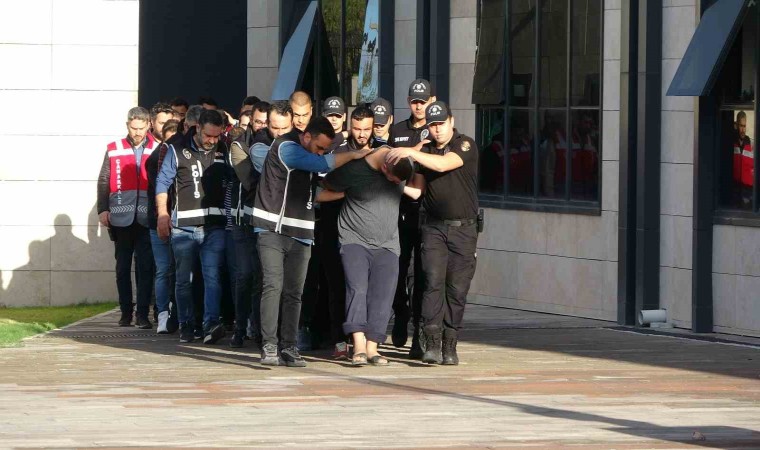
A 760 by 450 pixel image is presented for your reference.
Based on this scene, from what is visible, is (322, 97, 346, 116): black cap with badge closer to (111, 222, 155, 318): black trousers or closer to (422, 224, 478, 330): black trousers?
(422, 224, 478, 330): black trousers

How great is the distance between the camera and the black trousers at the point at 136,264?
15953mm

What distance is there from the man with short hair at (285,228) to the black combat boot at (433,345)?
0.92m

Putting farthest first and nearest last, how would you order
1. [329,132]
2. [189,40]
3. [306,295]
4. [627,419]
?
[189,40]
[306,295]
[329,132]
[627,419]

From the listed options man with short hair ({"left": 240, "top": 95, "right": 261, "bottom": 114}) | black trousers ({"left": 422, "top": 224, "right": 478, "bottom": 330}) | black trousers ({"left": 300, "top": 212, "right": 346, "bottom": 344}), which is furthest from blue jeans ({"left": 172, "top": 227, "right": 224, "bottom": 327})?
black trousers ({"left": 422, "top": 224, "right": 478, "bottom": 330})

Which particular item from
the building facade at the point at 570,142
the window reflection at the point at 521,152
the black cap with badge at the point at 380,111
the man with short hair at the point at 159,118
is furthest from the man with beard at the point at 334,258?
the window reflection at the point at 521,152

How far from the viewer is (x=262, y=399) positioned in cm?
1084

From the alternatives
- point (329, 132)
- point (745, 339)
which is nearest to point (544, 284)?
point (745, 339)

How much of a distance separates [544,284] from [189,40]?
25.2 ft

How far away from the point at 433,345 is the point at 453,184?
→ 1208 millimetres

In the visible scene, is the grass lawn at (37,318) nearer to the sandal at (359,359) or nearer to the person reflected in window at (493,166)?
the sandal at (359,359)

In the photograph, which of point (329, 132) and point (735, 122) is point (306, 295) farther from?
point (735, 122)

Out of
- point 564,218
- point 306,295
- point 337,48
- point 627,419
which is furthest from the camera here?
point 337,48

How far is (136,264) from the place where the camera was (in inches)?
639

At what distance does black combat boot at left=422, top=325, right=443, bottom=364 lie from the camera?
41.8 ft
